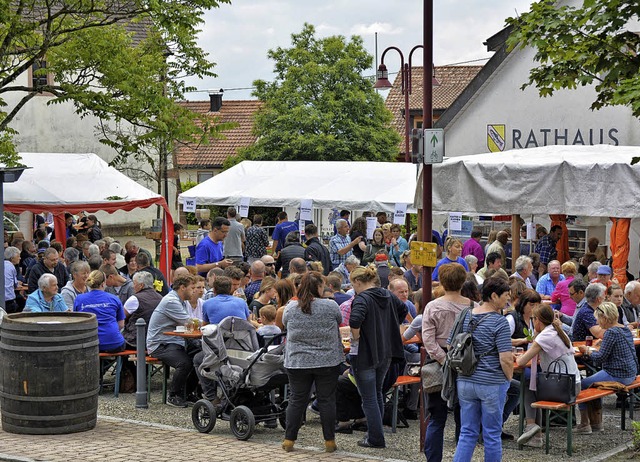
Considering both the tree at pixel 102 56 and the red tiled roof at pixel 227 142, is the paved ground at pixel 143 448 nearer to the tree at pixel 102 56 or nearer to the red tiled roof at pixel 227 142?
the tree at pixel 102 56

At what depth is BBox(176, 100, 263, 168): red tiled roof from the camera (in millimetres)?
62500

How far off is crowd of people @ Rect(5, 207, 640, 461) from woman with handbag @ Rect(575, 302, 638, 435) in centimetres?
1

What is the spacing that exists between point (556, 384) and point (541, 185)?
20.4 feet

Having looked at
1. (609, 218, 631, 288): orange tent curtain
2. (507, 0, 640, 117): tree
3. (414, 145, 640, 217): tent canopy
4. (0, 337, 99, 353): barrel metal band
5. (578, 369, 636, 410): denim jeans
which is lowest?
A: (578, 369, 636, 410): denim jeans

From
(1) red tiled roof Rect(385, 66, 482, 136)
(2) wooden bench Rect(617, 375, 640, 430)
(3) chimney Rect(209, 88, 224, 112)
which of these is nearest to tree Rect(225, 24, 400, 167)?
(1) red tiled roof Rect(385, 66, 482, 136)

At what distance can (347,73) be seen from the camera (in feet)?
158

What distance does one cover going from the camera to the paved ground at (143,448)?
9781 mm

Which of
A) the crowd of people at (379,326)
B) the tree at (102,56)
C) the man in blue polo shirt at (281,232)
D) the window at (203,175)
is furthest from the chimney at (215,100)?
the crowd of people at (379,326)

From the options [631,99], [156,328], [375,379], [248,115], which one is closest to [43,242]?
[156,328]

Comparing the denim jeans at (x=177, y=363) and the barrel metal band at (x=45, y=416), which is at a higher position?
the denim jeans at (x=177, y=363)

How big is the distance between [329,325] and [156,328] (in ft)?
10.9

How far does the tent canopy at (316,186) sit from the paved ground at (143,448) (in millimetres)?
14049

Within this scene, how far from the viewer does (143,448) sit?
33.4ft

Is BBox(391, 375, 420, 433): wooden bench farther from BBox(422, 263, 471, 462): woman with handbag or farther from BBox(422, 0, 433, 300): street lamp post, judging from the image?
BBox(422, 263, 471, 462): woman with handbag
